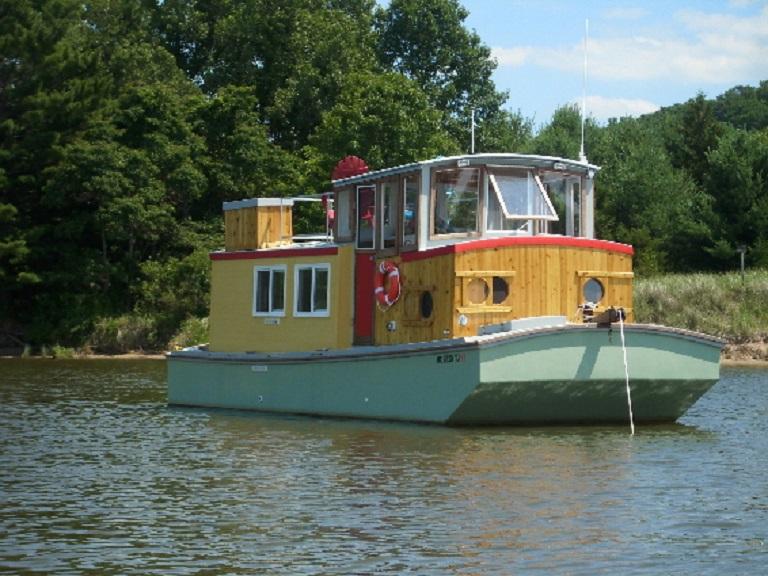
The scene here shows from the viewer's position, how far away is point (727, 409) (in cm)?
2869

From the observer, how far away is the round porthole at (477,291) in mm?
23547

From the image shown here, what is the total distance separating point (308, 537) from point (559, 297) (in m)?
10.2

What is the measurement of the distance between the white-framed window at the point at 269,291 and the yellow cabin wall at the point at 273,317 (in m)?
0.10

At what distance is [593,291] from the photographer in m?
24.5

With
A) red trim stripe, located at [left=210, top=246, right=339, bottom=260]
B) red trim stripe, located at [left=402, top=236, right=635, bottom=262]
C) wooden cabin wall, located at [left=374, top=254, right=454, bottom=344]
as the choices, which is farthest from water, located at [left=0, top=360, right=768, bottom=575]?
red trim stripe, located at [left=210, top=246, right=339, bottom=260]

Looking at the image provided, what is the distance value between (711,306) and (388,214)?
75.2ft

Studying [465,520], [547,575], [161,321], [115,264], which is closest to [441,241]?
[465,520]

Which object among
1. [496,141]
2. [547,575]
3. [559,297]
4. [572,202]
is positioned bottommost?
[547,575]

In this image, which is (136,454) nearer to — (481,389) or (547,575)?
(481,389)

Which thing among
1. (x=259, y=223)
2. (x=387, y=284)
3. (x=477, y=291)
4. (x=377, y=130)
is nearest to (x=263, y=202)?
(x=259, y=223)

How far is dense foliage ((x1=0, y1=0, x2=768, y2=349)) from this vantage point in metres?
53.3

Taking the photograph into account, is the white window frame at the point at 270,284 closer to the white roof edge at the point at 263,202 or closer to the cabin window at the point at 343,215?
the white roof edge at the point at 263,202

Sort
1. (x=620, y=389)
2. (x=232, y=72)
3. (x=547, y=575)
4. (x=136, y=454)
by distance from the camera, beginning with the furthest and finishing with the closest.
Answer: (x=232, y=72), (x=620, y=389), (x=136, y=454), (x=547, y=575)

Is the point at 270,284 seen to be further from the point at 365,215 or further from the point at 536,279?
the point at 536,279
